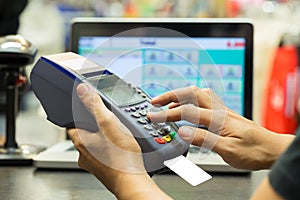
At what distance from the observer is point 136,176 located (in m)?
0.60

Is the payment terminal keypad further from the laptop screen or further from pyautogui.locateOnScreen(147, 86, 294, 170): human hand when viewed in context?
the laptop screen

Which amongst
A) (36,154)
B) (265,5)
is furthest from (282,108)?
(36,154)

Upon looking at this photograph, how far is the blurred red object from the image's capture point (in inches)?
88.4

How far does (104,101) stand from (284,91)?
5.54 ft

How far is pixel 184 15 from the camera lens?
92.4 inches

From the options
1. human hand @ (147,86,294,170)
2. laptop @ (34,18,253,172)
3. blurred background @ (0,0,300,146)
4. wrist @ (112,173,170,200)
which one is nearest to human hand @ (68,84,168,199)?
wrist @ (112,173,170,200)

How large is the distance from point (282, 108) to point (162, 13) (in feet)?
1.90

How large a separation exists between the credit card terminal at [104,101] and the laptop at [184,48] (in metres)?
0.29

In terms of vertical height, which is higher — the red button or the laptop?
the laptop

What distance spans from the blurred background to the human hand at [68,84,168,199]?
164cm

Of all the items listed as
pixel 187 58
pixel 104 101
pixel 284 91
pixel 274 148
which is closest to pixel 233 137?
pixel 274 148

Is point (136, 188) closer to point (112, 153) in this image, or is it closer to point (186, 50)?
point (112, 153)

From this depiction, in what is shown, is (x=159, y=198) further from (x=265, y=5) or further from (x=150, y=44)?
(x=265, y=5)

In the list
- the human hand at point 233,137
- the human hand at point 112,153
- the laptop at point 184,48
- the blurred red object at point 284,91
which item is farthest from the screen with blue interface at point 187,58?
the blurred red object at point 284,91
